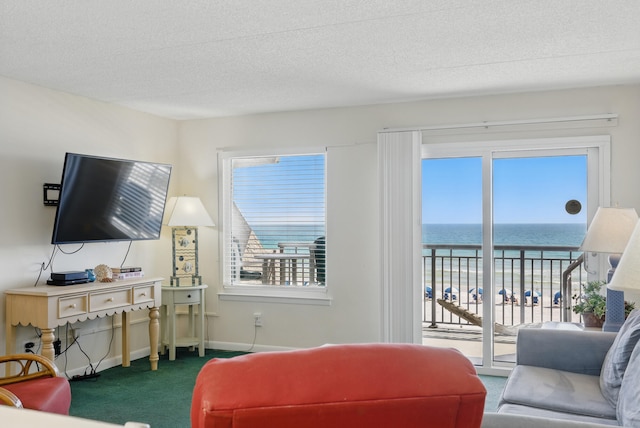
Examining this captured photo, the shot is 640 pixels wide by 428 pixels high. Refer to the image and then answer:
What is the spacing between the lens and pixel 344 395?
0.98 m

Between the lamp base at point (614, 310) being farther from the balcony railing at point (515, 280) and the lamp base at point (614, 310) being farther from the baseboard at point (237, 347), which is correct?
the baseboard at point (237, 347)

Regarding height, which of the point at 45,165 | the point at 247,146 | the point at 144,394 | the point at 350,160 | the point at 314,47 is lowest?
the point at 144,394

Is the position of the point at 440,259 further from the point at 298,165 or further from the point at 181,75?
the point at 181,75

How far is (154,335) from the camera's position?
4.85 metres

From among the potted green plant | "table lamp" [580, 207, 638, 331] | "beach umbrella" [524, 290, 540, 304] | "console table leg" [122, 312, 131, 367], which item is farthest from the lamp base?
"console table leg" [122, 312, 131, 367]

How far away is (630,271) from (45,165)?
4.16 meters

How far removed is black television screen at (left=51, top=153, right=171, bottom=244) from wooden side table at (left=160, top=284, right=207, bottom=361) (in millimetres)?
593

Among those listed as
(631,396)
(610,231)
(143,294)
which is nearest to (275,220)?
(143,294)

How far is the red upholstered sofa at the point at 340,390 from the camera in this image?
3.10 ft

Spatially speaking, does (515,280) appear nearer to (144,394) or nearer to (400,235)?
(400,235)

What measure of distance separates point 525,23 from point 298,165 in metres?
2.82

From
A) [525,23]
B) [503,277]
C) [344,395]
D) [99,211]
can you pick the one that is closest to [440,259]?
[503,277]

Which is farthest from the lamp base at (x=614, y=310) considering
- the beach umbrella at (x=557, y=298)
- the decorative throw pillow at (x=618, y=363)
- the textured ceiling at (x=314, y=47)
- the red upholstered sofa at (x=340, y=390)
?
the red upholstered sofa at (x=340, y=390)

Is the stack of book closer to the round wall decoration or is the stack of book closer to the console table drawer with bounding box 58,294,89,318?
the console table drawer with bounding box 58,294,89,318
